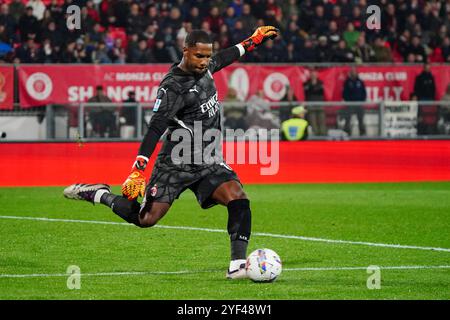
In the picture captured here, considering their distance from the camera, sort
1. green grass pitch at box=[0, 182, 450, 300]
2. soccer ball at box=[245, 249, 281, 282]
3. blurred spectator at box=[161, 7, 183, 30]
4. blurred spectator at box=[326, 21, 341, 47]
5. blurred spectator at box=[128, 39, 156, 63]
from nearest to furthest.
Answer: green grass pitch at box=[0, 182, 450, 300] → soccer ball at box=[245, 249, 281, 282] → blurred spectator at box=[128, 39, 156, 63] → blurred spectator at box=[161, 7, 183, 30] → blurred spectator at box=[326, 21, 341, 47]

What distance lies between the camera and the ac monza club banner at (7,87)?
26.6m

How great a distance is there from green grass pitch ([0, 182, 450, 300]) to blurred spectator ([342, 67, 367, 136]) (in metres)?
10.1

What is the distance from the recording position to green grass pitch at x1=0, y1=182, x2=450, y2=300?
889cm

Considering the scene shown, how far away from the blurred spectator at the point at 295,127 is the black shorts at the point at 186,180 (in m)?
17.6

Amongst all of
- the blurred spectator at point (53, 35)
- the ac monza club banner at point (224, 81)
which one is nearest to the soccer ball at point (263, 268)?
the ac monza club banner at point (224, 81)

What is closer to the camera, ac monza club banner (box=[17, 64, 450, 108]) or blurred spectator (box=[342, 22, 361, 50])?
ac monza club banner (box=[17, 64, 450, 108])

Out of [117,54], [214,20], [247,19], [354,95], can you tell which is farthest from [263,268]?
[247,19]

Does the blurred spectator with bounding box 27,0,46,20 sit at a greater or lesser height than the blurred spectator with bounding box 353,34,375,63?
greater

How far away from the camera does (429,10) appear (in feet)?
104

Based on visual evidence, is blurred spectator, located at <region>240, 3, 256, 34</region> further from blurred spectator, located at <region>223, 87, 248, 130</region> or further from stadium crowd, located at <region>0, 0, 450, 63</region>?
blurred spectator, located at <region>223, 87, 248, 130</region>

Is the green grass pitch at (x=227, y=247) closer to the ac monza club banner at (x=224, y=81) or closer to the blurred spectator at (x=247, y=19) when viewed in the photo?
the ac monza club banner at (x=224, y=81)

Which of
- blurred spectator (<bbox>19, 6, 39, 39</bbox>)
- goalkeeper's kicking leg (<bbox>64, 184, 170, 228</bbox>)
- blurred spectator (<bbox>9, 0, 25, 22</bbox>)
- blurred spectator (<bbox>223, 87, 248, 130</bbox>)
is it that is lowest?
goalkeeper's kicking leg (<bbox>64, 184, 170, 228</bbox>)

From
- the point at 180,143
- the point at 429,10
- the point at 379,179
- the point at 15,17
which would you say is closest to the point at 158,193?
the point at 180,143

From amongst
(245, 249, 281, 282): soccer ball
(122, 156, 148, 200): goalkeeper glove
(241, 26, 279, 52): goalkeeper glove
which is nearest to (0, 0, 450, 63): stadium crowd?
(241, 26, 279, 52): goalkeeper glove
